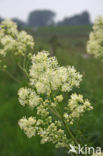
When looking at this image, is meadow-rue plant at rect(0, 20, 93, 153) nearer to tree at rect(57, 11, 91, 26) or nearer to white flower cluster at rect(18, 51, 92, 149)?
white flower cluster at rect(18, 51, 92, 149)

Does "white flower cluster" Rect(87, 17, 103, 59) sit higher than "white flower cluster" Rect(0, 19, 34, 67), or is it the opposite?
"white flower cluster" Rect(87, 17, 103, 59)

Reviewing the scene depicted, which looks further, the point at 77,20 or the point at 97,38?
the point at 77,20

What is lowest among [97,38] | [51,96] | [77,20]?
[51,96]

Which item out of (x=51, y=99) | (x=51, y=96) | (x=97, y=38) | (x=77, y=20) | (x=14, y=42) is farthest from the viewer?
(x=77, y=20)

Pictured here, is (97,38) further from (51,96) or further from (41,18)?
(41,18)

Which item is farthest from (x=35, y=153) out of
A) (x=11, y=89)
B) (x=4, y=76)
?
(x=4, y=76)

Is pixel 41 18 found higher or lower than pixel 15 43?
higher

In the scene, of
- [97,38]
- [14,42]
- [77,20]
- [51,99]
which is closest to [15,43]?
[14,42]

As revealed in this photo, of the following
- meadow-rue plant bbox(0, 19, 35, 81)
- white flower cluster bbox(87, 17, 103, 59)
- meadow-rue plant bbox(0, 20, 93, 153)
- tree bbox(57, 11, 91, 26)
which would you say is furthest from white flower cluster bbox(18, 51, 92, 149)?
tree bbox(57, 11, 91, 26)

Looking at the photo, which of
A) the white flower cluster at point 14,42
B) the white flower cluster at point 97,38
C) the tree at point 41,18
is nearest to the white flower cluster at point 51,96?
the white flower cluster at point 14,42

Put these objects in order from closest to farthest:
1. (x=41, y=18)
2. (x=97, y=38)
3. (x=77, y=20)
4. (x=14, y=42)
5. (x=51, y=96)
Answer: (x=51, y=96)
(x=14, y=42)
(x=97, y=38)
(x=77, y=20)
(x=41, y=18)
